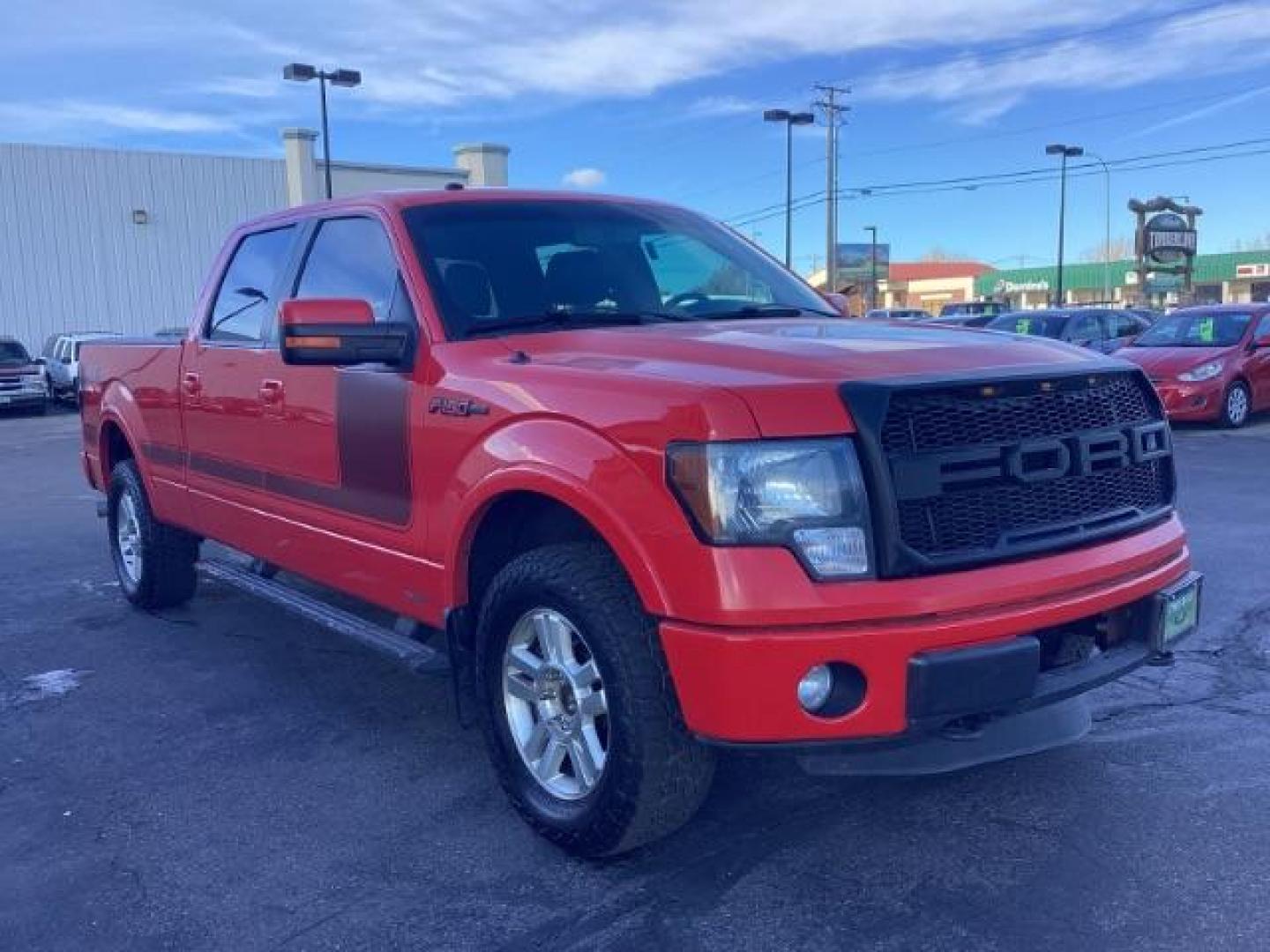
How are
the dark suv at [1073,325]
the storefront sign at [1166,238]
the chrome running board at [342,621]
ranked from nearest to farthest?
the chrome running board at [342,621] < the dark suv at [1073,325] < the storefront sign at [1166,238]

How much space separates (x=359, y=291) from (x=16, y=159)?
105ft

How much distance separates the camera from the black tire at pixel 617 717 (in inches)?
122

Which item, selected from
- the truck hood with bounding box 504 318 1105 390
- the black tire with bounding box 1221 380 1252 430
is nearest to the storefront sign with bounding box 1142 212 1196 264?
the black tire with bounding box 1221 380 1252 430

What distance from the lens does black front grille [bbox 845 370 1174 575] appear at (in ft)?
9.64

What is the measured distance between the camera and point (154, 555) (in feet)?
20.9

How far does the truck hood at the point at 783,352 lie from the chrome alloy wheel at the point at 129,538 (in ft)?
12.1

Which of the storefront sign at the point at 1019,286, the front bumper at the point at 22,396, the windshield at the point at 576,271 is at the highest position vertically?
the storefront sign at the point at 1019,286

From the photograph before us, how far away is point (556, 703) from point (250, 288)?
9.47 feet

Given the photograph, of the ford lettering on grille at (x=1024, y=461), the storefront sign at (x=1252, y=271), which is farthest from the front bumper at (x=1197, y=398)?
the storefront sign at (x=1252, y=271)

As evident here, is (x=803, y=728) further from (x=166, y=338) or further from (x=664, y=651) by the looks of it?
(x=166, y=338)

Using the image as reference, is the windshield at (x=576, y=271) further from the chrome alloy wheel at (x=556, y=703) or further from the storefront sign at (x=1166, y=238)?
the storefront sign at (x=1166, y=238)

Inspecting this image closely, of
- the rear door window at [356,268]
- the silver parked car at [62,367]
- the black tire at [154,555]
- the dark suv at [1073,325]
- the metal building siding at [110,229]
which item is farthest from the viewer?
the metal building siding at [110,229]

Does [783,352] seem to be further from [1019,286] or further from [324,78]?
[1019,286]

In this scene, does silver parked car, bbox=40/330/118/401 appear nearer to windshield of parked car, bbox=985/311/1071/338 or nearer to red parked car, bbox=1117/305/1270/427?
windshield of parked car, bbox=985/311/1071/338
